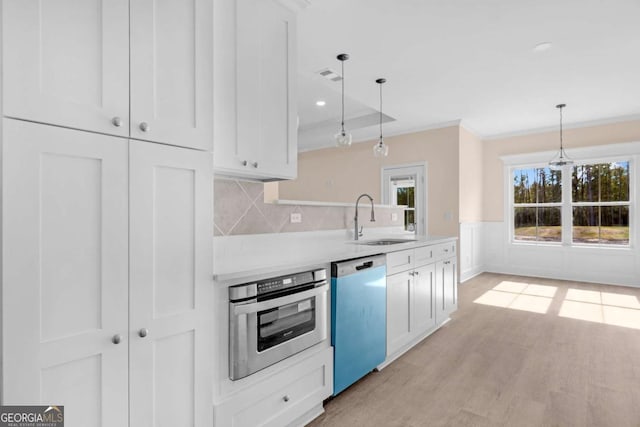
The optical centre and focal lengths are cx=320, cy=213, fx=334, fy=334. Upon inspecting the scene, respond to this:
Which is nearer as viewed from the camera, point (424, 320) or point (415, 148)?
point (424, 320)

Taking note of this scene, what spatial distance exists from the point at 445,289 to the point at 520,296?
199 centimetres

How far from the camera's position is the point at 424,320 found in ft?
9.52

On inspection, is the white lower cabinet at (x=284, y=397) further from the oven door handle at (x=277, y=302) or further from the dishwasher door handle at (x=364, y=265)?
the dishwasher door handle at (x=364, y=265)

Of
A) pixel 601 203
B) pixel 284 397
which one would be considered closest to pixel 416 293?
pixel 284 397

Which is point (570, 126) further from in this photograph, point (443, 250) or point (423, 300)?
point (423, 300)

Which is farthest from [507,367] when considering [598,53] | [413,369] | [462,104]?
[462,104]

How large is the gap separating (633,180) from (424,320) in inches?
187

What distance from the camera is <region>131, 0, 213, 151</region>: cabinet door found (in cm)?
122

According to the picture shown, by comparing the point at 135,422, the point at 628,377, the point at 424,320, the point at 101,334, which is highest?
the point at 101,334

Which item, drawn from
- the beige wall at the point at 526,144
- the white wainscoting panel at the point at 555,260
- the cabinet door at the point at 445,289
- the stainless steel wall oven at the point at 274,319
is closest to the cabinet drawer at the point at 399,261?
the cabinet door at the point at 445,289

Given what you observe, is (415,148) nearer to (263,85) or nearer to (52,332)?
(263,85)

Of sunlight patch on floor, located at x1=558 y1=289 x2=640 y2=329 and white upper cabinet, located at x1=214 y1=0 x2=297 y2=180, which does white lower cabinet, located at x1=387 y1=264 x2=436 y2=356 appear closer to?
white upper cabinet, located at x1=214 y1=0 x2=297 y2=180

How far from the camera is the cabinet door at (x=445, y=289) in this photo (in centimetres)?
316

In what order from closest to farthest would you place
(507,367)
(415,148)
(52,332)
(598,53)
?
(52,332) → (507,367) → (598,53) → (415,148)
